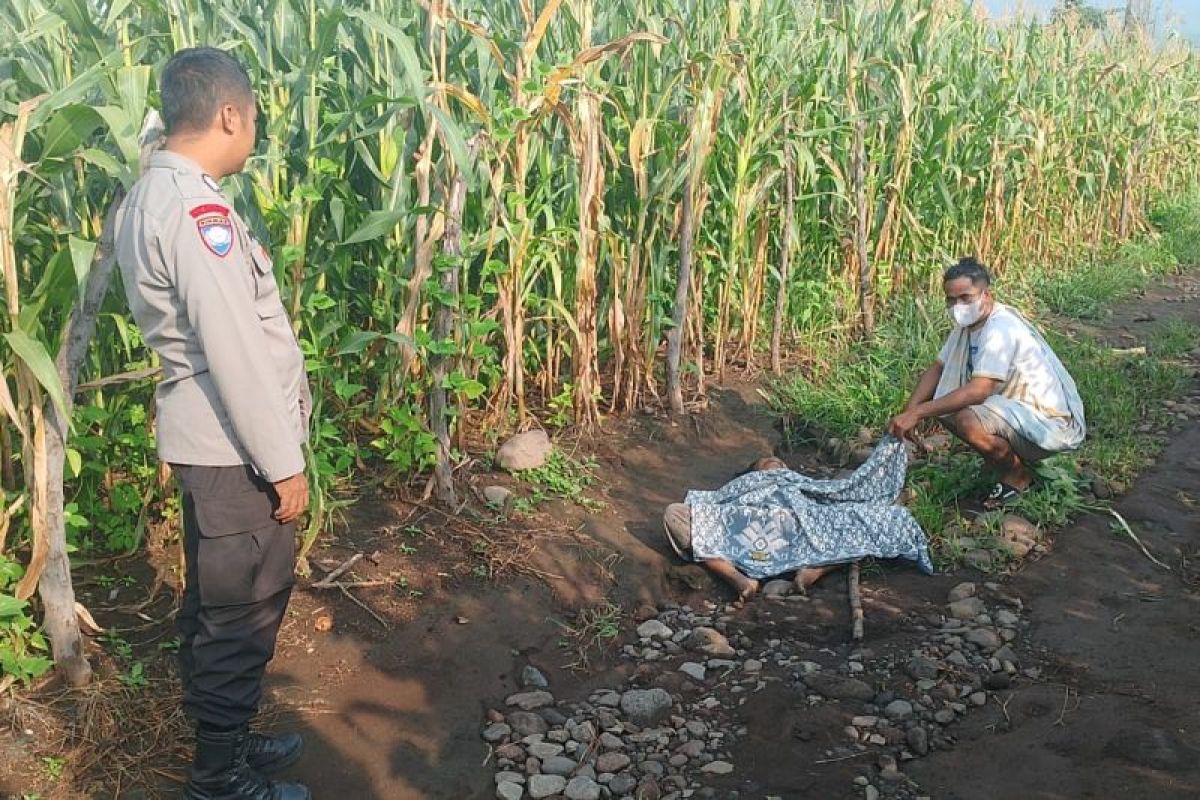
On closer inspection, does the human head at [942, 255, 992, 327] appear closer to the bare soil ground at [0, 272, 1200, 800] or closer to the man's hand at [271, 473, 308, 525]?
the bare soil ground at [0, 272, 1200, 800]

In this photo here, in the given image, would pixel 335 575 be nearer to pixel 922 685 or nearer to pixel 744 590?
pixel 744 590

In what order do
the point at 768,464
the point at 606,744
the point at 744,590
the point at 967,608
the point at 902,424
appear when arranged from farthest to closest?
the point at 768,464
the point at 902,424
the point at 744,590
the point at 967,608
the point at 606,744

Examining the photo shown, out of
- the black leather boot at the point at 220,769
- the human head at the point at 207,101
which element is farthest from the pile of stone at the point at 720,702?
the human head at the point at 207,101

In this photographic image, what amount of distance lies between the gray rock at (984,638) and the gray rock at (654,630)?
102cm

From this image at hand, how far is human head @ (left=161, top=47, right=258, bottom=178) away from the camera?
223 cm

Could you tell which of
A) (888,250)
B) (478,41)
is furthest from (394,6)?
(888,250)

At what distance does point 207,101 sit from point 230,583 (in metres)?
1.09

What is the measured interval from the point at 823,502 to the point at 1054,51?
21.1 feet

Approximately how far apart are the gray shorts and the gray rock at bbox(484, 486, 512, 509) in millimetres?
1946

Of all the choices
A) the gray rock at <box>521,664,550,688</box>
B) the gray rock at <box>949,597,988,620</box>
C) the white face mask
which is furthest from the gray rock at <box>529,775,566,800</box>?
the white face mask

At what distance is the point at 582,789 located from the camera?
2.85 m

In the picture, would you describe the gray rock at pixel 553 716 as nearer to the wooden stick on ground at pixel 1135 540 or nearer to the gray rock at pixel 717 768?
the gray rock at pixel 717 768

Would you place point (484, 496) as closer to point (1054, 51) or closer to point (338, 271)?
point (338, 271)

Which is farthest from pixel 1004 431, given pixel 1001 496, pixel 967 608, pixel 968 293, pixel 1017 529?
pixel 967 608
